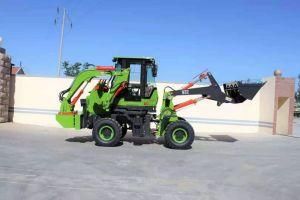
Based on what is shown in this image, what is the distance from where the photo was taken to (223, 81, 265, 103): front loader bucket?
17250mm

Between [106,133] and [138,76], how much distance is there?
2.48 meters

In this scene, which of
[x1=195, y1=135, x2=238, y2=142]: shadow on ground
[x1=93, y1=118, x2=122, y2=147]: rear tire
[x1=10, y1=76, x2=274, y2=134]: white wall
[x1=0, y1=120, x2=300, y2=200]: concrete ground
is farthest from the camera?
[x1=10, y1=76, x2=274, y2=134]: white wall

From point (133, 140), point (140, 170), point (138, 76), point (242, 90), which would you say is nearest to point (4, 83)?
point (133, 140)

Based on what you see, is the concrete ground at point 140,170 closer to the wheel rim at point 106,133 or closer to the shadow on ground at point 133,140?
the shadow on ground at point 133,140

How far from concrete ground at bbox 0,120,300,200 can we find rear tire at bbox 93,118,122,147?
0.36 metres

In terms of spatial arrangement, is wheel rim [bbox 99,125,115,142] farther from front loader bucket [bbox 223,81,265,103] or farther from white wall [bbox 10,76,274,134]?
white wall [bbox 10,76,274,134]

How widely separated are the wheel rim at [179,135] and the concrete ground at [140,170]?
1.76 feet

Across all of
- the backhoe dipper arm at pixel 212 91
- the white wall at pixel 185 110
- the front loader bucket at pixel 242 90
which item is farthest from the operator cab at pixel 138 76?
the white wall at pixel 185 110

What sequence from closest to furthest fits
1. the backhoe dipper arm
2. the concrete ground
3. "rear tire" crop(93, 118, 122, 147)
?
the concrete ground < "rear tire" crop(93, 118, 122, 147) < the backhoe dipper arm

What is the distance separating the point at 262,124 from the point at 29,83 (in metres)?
12.5

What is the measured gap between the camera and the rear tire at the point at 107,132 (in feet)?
51.3

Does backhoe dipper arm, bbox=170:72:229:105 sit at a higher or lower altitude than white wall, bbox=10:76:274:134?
higher

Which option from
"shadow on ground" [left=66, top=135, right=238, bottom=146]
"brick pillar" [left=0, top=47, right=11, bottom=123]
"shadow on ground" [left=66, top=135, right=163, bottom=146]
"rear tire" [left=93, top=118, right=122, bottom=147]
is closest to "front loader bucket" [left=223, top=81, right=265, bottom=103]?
"shadow on ground" [left=66, top=135, right=238, bottom=146]

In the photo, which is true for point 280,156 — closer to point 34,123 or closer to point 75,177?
point 75,177
